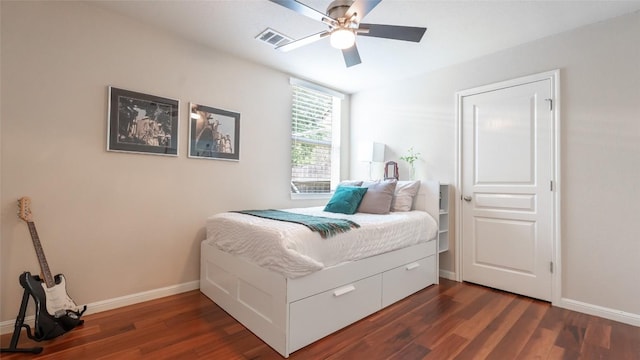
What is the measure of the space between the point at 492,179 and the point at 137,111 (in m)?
3.42

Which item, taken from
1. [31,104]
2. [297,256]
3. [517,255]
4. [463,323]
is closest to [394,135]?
[517,255]

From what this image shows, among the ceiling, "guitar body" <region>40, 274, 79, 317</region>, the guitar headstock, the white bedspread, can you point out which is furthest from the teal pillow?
the guitar headstock

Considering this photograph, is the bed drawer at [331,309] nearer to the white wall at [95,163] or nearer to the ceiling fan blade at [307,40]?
the white wall at [95,163]

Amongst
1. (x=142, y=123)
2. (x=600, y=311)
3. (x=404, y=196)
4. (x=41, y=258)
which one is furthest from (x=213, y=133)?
(x=600, y=311)

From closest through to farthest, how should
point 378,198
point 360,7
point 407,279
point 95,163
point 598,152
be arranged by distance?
point 360,7, point 95,163, point 598,152, point 407,279, point 378,198

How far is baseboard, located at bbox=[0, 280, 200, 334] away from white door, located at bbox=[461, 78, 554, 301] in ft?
9.47

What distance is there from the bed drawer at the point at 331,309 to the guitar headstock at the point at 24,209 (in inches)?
74.3

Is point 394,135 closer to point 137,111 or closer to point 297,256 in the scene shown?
point 297,256

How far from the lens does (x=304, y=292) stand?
71.3 inches

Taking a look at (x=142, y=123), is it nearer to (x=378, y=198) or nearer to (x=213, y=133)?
(x=213, y=133)

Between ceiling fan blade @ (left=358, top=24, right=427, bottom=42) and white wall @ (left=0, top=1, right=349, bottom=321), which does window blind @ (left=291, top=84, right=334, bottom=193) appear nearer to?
white wall @ (left=0, top=1, right=349, bottom=321)

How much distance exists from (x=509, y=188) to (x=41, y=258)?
3.89 m

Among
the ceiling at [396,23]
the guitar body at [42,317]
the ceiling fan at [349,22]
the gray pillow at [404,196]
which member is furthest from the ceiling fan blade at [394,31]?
the guitar body at [42,317]

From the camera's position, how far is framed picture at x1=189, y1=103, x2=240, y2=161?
9.12 feet
